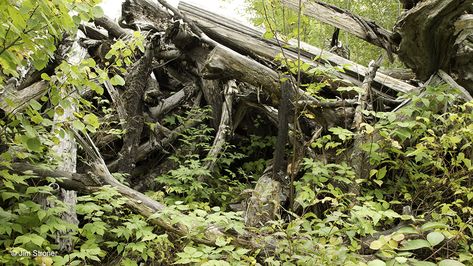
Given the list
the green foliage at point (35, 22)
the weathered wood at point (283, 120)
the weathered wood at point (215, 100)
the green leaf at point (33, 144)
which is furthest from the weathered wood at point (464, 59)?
the green leaf at point (33, 144)

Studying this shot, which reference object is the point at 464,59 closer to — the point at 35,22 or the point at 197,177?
the point at 197,177

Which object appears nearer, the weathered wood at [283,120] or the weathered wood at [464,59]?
the weathered wood at [283,120]

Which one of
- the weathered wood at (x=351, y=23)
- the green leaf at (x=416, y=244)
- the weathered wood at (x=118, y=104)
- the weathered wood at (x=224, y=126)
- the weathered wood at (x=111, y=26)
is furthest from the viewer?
the weathered wood at (x=111, y=26)

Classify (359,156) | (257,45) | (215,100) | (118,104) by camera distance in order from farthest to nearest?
(215,100) < (257,45) < (118,104) < (359,156)

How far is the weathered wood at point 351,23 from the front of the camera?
4547 mm

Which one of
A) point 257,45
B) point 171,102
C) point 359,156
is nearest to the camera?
point 359,156

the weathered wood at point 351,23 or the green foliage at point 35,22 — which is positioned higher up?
the weathered wood at point 351,23

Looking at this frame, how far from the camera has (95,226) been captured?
2.83m

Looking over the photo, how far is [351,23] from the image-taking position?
4.87 m

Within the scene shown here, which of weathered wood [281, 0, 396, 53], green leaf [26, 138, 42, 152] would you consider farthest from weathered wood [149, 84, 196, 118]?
green leaf [26, 138, 42, 152]

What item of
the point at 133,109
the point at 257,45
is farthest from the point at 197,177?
the point at 257,45

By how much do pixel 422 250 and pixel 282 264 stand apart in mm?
1239

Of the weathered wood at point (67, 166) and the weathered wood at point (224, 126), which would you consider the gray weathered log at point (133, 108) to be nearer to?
the weathered wood at point (67, 166)

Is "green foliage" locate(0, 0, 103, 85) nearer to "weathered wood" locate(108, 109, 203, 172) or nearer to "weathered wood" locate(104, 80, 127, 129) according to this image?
"weathered wood" locate(104, 80, 127, 129)
